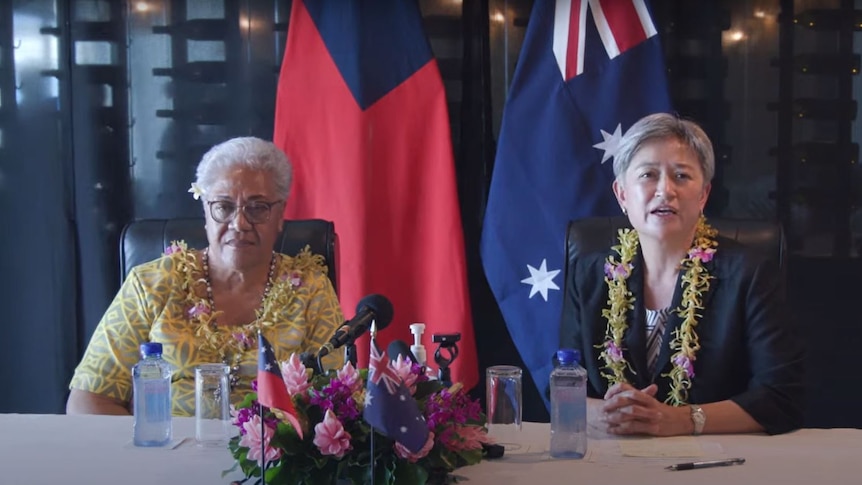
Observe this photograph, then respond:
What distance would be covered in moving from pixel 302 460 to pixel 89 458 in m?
0.50

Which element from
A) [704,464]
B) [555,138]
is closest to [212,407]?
[704,464]

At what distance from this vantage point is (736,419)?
172 centimetres

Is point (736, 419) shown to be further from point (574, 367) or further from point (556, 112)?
point (556, 112)

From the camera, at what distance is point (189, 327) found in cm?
219

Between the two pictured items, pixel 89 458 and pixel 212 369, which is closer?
pixel 89 458

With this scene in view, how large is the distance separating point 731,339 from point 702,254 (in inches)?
8.6

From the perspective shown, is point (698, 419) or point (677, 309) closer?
point (698, 419)

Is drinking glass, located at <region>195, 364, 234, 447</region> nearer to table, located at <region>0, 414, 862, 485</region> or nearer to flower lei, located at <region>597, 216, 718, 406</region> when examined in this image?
table, located at <region>0, 414, 862, 485</region>

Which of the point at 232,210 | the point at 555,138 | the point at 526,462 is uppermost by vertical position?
the point at 555,138

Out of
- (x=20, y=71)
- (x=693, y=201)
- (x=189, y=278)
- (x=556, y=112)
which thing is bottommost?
(x=189, y=278)

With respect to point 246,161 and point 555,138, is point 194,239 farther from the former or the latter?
point 555,138

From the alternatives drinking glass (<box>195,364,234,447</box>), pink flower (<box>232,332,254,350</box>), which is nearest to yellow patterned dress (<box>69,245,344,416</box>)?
pink flower (<box>232,332,254,350</box>)

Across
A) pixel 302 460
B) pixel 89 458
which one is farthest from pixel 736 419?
pixel 89 458

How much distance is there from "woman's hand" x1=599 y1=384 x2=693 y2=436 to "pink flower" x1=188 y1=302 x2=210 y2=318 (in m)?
1.06
